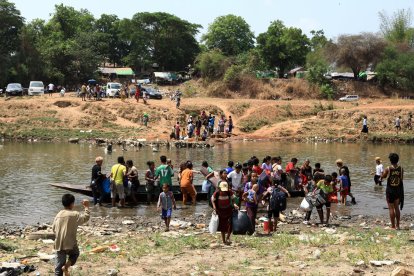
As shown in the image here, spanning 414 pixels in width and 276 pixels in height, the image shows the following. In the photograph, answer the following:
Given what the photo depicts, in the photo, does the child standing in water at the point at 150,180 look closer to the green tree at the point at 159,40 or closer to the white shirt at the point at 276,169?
the white shirt at the point at 276,169

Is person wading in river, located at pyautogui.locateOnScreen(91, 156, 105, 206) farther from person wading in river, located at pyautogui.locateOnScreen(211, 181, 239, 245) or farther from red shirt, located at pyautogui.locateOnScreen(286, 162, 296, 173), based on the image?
person wading in river, located at pyautogui.locateOnScreen(211, 181, 239, 245)

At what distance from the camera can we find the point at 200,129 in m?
44.3

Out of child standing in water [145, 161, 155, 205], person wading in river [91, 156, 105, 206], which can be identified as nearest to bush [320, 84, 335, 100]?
child standing in water [145, 161, 155, 205]

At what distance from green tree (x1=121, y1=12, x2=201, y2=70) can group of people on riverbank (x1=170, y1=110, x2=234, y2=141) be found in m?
37.5

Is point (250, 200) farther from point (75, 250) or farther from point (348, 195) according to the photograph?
point (348, 195)

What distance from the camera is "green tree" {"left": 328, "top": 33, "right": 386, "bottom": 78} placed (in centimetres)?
6481

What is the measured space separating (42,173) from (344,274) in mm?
19186

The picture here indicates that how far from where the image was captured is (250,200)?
14.1m

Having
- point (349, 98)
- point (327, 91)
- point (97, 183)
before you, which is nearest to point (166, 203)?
point (97, 183)

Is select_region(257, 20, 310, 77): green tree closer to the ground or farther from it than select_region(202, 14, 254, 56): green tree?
closer to the ground

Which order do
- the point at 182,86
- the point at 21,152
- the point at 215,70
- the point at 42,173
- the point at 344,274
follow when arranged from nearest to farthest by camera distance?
the point at 344,274 → the point at 42,173 → the point at 21,152 → the point at 215,70 → the point at 182,86

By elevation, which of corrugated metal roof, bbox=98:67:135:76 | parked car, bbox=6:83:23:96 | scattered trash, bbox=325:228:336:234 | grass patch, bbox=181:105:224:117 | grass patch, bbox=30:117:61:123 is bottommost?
scattered trash, bbox=325:228:336:234

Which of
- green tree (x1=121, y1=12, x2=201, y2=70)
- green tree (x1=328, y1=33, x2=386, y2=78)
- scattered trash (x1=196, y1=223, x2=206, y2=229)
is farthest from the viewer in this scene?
green tree (x1=121, y1=12, x2=201, y2=70)

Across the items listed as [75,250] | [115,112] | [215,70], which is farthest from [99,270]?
[215,70]
